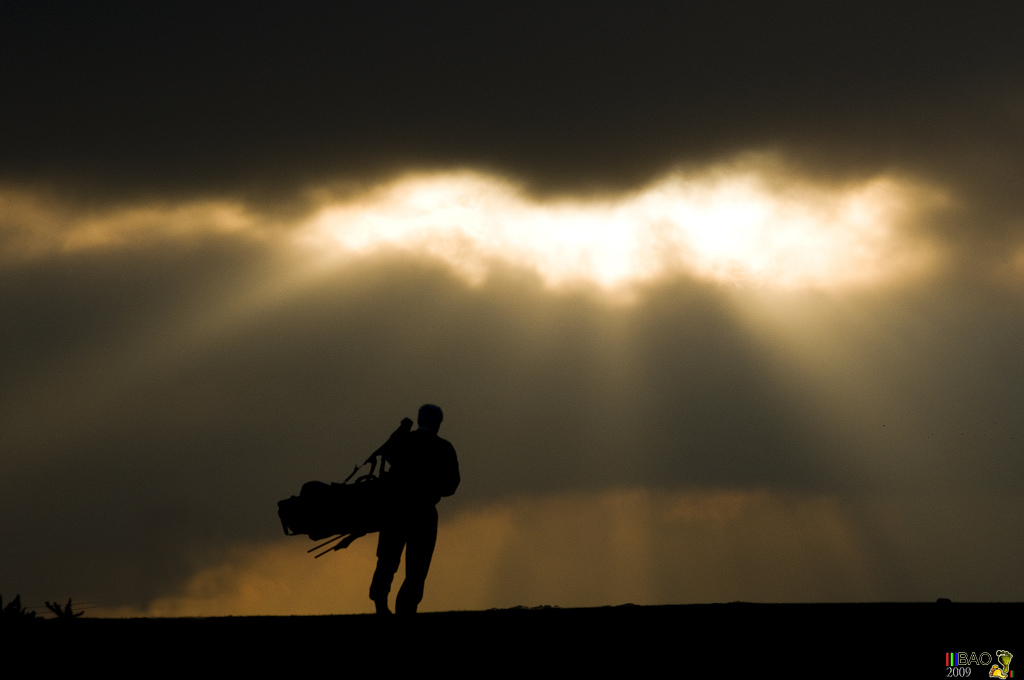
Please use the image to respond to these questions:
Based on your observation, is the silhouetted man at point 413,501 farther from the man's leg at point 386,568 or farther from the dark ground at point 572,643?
the dark ground at point 572,643

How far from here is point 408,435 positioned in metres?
14.0

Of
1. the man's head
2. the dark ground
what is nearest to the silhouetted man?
the man's head

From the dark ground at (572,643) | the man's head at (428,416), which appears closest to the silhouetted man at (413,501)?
the man's head at (428,416)

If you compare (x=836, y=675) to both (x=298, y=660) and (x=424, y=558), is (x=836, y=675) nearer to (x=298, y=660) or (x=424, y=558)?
(x=298, y=660)

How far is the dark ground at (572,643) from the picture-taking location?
380 inches

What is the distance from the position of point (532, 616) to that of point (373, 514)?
2.74 m

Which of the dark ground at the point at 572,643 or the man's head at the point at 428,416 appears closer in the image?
the dark ground at the point at 572,643

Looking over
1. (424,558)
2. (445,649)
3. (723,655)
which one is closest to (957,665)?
(723,655)

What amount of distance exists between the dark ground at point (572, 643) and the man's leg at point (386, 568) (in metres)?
1.04

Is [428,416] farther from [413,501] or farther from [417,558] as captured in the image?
[417,558]

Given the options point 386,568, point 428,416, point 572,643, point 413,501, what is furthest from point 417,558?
point 572,643

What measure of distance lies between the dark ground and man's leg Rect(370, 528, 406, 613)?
1039mm

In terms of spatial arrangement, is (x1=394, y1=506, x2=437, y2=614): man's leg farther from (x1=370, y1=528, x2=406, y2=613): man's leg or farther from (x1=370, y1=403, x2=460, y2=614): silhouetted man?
(x1=370, y1=528, x2=406, y2=613): man's leg

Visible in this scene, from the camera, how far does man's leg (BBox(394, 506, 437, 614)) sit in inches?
535
